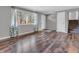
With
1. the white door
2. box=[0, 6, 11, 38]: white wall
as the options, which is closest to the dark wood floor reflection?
box=[0, 6, 11, 38]: white wall

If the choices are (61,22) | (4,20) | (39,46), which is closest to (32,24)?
(61,22)

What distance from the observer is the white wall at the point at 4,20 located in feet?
23.3

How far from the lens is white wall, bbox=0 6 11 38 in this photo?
279 inches

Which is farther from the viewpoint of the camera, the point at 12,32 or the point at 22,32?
the point at 22,32

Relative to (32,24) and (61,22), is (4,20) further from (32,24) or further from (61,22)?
(61,22)

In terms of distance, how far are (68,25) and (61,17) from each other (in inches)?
44.0

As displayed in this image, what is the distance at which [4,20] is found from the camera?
738 cm

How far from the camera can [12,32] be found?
820cm

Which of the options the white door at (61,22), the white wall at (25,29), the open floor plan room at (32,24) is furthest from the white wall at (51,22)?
the white wall at (25,29)

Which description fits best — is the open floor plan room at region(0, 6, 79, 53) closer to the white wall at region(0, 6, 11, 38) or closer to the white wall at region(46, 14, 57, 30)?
the white wall at region(0, 6, 11, 38)
